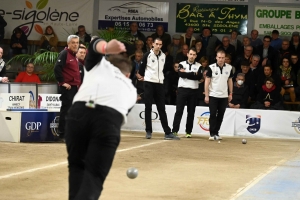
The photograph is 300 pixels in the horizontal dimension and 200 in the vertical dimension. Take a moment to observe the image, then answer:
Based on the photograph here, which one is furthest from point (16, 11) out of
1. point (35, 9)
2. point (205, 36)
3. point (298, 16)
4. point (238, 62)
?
point (298, 16)

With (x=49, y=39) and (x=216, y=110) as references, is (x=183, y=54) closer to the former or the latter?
(x=49, y=39)

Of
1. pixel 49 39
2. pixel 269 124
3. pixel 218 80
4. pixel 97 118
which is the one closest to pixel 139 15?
pixel 49 39

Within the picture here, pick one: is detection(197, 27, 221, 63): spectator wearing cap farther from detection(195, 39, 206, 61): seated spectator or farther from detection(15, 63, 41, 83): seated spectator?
→ detection(15, 63, 41, 83): seated spectator

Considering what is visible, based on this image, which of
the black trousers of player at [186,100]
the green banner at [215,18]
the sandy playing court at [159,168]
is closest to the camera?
the sandy playing court at [159,168]

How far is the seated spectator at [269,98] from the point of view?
57.3 feet

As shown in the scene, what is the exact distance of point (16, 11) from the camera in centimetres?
2233

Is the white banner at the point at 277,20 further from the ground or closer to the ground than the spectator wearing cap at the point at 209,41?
further from the ground

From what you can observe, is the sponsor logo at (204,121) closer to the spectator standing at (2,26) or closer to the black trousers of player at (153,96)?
the black trousers of player at (153,96)

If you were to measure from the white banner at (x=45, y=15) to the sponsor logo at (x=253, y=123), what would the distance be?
7.58 m

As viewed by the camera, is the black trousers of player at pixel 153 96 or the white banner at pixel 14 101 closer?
the white banner at pixel 14 101

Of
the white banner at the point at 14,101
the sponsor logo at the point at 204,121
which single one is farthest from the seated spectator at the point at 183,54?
the white banner at the point at 14,101

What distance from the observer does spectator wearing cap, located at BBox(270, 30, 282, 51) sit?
20.4 metres

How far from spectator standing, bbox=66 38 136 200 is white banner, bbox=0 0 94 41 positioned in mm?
16890

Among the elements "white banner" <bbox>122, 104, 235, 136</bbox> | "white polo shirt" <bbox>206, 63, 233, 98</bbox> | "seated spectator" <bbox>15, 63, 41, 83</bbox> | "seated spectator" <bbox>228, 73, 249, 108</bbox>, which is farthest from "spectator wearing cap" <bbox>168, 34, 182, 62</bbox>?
"white polo shirt" <bbox>206, 63, 233, 98</bbox>
